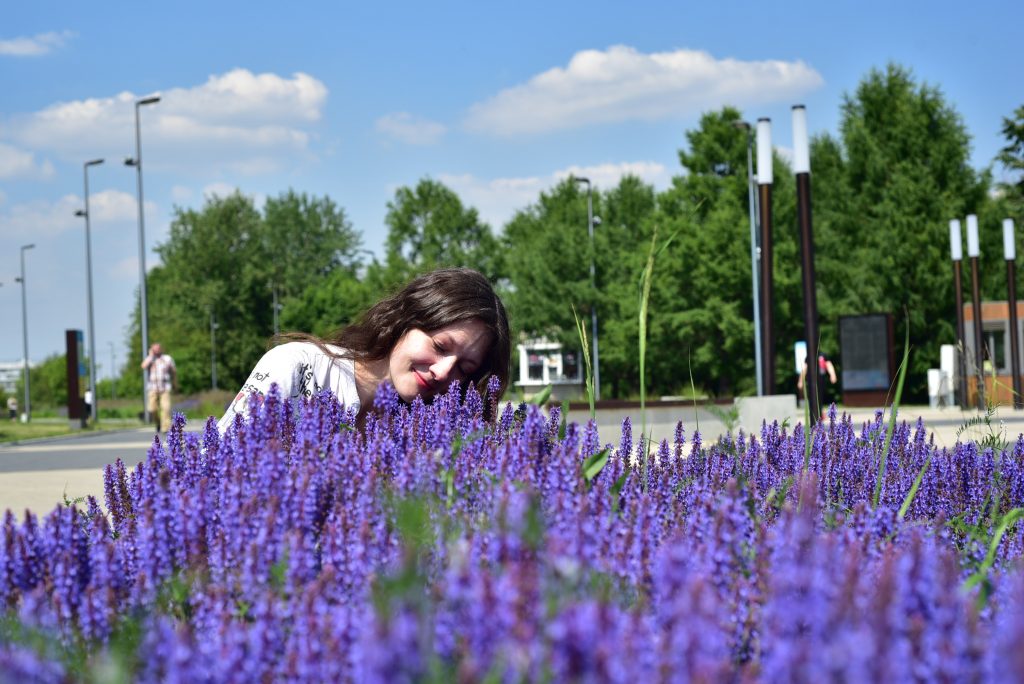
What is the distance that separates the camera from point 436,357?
418 centimetres

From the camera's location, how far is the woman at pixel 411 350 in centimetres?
416

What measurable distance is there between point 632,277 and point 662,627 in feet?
158

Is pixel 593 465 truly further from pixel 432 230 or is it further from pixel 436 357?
pixel 432 230

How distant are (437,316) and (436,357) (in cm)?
22

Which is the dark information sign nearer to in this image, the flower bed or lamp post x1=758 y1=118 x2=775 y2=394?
lamp post x1=758 y1=118 x2=775 y2=394

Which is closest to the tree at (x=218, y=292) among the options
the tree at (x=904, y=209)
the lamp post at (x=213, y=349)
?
the lamp post at (x=213, y=349)

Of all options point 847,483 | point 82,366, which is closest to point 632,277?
point 82,366

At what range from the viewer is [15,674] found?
126 cm

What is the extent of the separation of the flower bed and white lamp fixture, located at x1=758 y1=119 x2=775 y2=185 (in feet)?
45.3

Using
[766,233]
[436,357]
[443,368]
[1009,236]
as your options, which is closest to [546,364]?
[1009,236]

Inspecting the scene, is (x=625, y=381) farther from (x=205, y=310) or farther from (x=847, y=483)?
(x=847, y=483)

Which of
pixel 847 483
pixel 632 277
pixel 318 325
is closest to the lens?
pixel 847 483

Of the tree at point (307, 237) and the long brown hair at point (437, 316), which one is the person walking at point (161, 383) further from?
the tree at point (307, 237)

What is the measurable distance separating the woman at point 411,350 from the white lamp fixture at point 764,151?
12.8 meters
